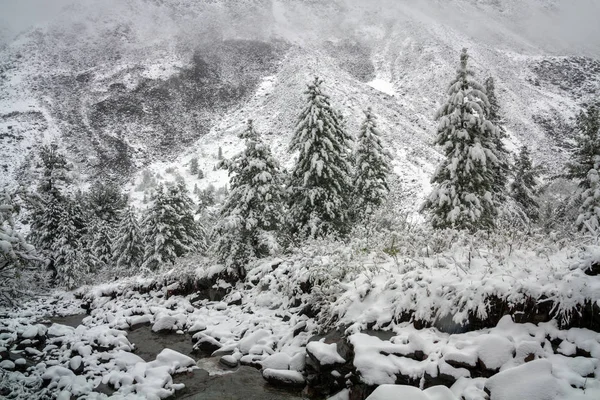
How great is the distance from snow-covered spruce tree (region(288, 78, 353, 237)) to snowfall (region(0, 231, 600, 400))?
7023 mm

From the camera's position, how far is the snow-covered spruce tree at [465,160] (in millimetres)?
14414

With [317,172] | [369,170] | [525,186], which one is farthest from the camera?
[525,186]

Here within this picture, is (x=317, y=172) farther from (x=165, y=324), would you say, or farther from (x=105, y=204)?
(x=105, y=204)

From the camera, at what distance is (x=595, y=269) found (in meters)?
4.71

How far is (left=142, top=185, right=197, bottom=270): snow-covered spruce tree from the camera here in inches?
1079

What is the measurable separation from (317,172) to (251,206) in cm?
388

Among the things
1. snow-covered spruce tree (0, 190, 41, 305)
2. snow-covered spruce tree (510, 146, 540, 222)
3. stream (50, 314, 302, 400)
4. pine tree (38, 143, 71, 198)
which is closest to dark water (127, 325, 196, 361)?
stream (50, 314, 302, 400)

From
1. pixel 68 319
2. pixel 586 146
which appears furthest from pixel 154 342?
pixel 586 146

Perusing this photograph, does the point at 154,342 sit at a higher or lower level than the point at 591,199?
lower

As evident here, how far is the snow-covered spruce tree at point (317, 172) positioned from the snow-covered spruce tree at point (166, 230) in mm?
13029

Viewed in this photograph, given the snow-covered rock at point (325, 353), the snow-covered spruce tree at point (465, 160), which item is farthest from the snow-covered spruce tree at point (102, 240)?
the snow-covered rock at point (325, 353)

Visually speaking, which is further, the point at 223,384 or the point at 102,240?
the point at 102,240

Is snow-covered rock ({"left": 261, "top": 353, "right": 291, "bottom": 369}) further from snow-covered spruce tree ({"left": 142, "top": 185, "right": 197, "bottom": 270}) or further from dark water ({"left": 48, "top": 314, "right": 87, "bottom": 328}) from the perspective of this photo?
snow-covered spruce tree ({"left": 142, "top": 185, "right": 197, "bottom": 270})

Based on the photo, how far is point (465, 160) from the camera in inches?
583
